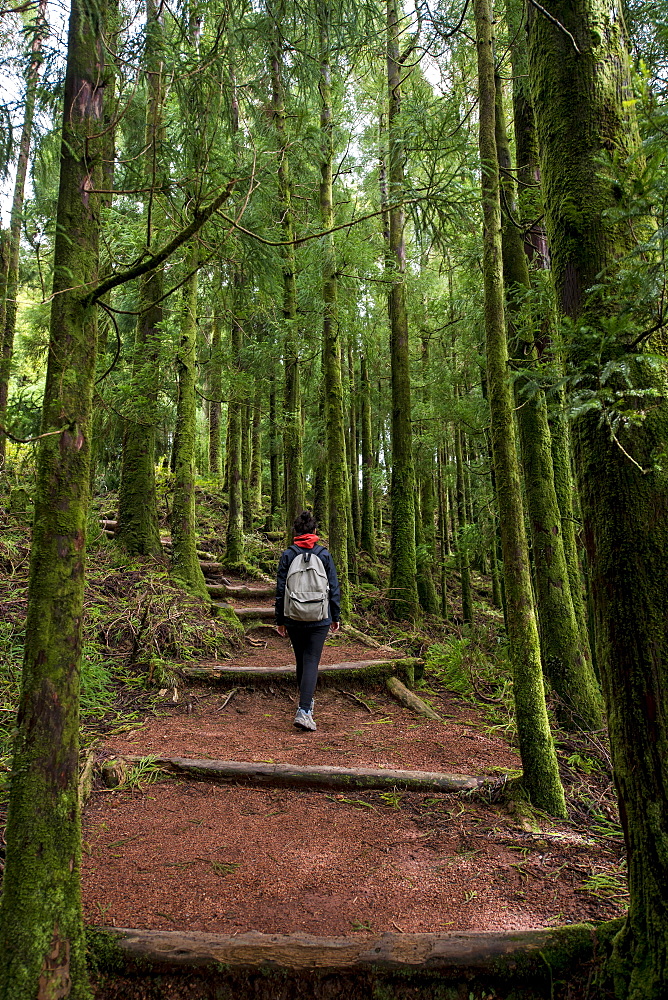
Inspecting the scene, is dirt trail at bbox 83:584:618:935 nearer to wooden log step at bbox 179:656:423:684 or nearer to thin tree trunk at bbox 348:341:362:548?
wooden log step at bbox 179:656:423:684

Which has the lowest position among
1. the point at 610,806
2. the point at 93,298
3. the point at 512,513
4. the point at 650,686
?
the point at 610,806

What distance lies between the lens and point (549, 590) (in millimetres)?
5781

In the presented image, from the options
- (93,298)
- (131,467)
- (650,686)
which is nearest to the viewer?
(650,686)

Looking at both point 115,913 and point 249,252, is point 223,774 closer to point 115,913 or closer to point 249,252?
point 115,913

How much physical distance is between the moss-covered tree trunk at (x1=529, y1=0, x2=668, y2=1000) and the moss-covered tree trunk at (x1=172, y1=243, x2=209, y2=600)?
726 cm

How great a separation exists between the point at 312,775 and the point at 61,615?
115 inches

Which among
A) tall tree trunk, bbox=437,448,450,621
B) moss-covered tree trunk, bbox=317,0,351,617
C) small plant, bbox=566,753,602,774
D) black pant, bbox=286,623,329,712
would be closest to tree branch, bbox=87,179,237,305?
black pant, bbox=286,623,329,712

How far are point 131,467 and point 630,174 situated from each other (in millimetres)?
8473

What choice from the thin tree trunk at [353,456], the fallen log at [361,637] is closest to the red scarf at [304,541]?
the fallen log at [361,637]

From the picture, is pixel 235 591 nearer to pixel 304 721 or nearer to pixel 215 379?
pixel 215 379

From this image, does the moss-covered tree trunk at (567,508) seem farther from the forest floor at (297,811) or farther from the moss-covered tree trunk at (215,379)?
the moss-covered tree trunk at (215,379)

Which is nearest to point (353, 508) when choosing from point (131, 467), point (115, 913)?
point (131, 467)

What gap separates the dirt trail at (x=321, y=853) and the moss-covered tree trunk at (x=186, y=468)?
12.2ft

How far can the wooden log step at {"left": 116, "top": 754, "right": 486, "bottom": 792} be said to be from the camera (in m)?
4.16
